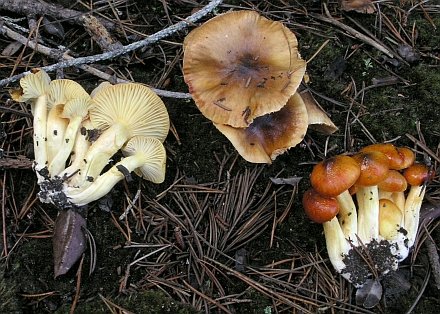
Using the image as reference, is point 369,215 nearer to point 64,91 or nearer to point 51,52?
point 64,91

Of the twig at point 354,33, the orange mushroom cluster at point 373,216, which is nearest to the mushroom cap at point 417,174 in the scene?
the orange mushroom cluster at point 373,216

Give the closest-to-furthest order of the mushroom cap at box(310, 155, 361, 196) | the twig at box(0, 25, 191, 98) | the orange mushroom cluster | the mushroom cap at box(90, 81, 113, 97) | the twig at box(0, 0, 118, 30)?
the mushroom cap at box(310, 155, 361, 196) < the orange mushroom cluster < the mushroom cap at box(90, 81, 113, 97) < the twig at box(0, 25, 191, 98) < the twig at box(0, 0, 118, 30)

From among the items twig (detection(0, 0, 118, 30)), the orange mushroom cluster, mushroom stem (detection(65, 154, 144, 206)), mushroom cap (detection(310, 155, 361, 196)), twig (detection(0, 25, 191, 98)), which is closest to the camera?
mushroom cap (detection(310, 155, 361, 196))

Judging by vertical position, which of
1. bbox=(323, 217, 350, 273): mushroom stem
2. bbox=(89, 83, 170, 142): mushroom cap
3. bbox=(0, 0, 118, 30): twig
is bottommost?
bbox=(323, 217, 350, 273): mushroom stem

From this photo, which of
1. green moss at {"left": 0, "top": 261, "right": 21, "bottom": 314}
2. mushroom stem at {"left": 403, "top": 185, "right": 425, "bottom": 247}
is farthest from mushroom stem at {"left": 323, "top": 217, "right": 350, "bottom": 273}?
green moss at {"left": 0, "top": 261, "right": 21, "bottom": 314}

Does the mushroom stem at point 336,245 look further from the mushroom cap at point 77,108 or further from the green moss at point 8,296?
the green moss at point 8,296

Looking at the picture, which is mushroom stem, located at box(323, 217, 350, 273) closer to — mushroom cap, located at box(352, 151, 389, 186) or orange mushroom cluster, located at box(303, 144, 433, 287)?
orange mushroom cluster, located at box(303, 144, 433, 287)
